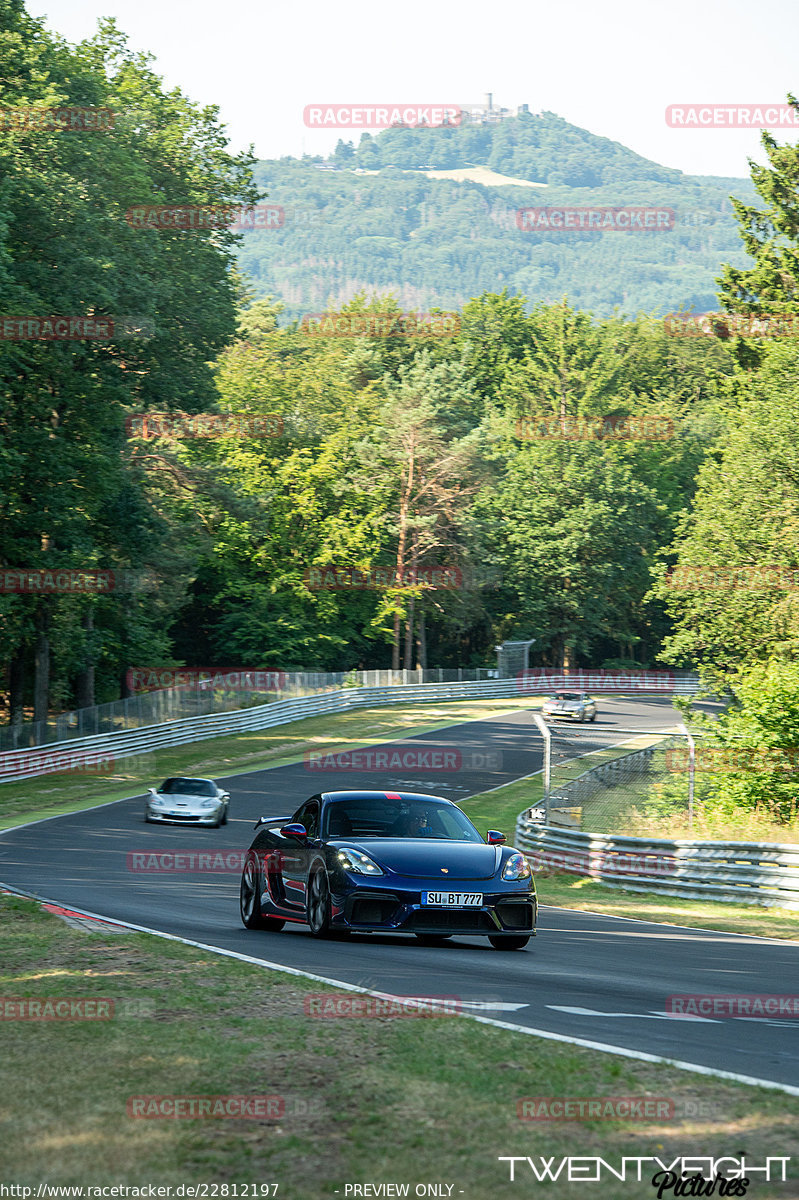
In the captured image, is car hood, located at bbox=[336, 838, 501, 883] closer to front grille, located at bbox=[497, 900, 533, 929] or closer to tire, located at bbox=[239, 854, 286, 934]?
front grille, located at bbox=[497, 900, 533, 929]

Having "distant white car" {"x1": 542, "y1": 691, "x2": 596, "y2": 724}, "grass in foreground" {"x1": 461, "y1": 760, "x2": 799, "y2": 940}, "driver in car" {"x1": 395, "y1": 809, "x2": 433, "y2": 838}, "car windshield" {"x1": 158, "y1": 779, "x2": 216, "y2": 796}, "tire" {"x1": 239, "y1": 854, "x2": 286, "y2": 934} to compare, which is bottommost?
"distant white car" {"x1": 542, "y1": 691, "x2": 596, "y2": 724}

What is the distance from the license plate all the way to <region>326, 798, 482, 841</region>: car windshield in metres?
1.00

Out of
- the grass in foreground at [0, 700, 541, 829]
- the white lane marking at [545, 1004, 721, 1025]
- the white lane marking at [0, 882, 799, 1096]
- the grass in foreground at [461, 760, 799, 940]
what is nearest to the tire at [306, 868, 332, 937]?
the white lane marking at [0, 882, 799, 1096]

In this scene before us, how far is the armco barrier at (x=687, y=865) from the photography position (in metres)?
18.8

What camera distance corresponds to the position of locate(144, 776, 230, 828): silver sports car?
30.7m

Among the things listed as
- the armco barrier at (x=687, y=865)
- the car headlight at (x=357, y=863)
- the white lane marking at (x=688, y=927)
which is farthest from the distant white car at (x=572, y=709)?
the car headlight at (x=357, y=863)

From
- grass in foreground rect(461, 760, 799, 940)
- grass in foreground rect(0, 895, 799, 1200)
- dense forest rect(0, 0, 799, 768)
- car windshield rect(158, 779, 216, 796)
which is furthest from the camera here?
dense forest rect(0, 0, 799, 768)

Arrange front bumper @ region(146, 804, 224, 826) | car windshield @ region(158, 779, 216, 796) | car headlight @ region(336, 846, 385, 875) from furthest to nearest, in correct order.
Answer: car windshield @ region(158, 779, 216, 796)
front bumper @ region(146, 804, 224, 826)
car headlight @ region(336, 846, 385, 875)

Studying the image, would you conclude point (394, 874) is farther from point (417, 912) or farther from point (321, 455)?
point (321, 455)

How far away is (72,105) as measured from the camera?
39500 millimetres

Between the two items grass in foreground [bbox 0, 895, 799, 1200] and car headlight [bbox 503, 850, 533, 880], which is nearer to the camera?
grass in foreground [bbox 0, 895, 799, 1200]

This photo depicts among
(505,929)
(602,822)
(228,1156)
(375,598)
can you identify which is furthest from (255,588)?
(228,1156)

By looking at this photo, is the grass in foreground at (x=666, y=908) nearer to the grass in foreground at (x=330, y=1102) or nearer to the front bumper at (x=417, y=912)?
A: the front bumper at (x=417, y=912)

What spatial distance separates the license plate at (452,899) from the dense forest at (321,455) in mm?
25046
